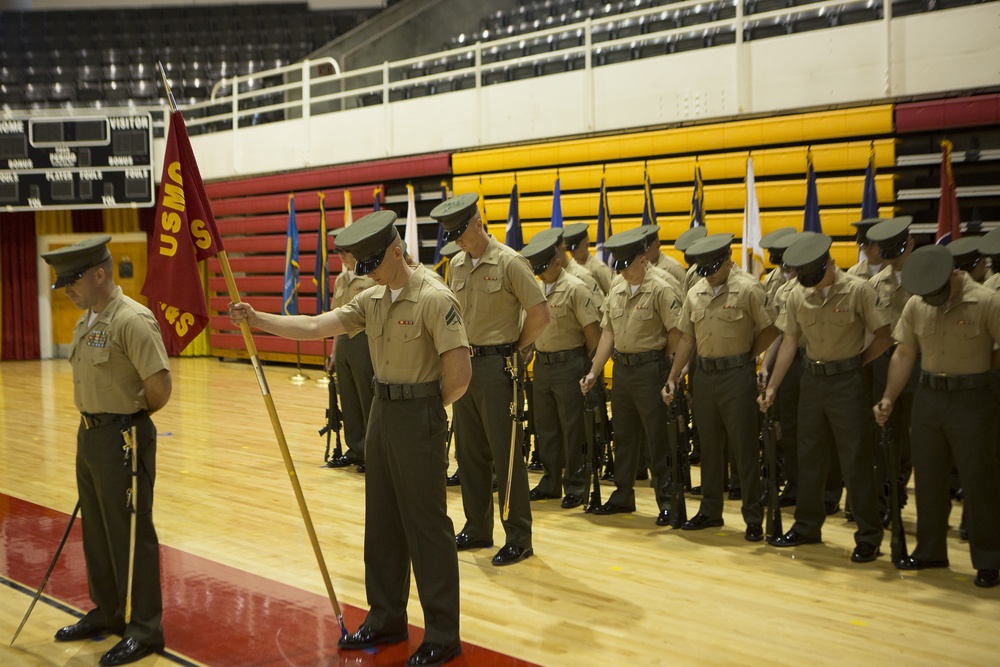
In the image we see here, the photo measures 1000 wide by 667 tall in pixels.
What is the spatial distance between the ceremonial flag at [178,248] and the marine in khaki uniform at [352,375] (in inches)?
117

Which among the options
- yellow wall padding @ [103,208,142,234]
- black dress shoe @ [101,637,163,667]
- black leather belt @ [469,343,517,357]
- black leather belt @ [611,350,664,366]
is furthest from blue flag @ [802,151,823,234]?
yellow wall padding @ [103,208,142,234]

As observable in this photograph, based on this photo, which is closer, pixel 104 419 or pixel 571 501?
pixel 104 419

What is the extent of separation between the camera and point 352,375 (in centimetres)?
703

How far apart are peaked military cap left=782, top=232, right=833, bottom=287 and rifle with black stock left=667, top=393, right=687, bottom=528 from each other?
106 centimetres

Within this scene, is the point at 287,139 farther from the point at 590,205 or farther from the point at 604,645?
the point at 604,645

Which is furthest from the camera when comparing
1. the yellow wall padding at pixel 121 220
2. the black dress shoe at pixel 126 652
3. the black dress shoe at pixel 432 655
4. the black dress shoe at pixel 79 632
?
the yellow wall padding at pixel 121 220

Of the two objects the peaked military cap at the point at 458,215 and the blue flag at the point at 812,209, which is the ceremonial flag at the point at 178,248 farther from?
the blue flag at the point at 812,209

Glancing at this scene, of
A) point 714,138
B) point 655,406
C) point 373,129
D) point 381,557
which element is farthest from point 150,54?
point 381,557

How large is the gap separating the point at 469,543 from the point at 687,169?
18.7 ft

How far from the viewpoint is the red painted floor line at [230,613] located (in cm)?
354

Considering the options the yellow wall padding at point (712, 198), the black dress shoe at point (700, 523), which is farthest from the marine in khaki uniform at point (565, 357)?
the yellow wall padding at point (712, 198)

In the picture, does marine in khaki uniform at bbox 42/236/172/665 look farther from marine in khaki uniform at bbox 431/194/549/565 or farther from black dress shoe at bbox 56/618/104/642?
marine in khaki uniform at bbox 431/194/549/565

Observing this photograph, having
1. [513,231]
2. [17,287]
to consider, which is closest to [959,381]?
[513,231]

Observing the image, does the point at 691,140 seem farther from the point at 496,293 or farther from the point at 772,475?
the point at 496,293
